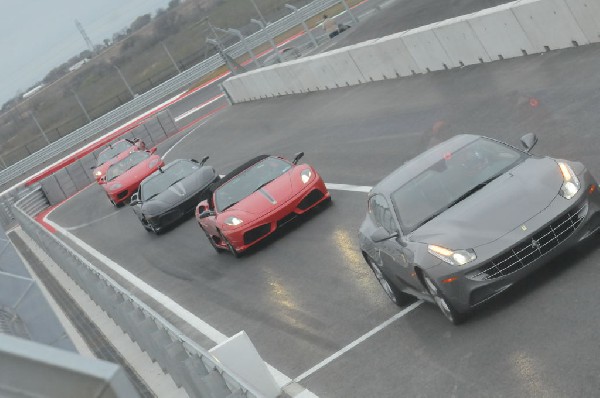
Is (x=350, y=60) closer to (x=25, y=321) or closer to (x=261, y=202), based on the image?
(x=261, y=202)

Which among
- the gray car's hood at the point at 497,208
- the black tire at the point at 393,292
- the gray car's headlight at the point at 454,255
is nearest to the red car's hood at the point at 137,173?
the black tire at the point at 393,292

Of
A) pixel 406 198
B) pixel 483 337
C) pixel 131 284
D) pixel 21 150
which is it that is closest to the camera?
pixel 483 337

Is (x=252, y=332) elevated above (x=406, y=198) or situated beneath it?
situated beneath

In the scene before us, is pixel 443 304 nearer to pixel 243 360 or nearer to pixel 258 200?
pixel 243 360

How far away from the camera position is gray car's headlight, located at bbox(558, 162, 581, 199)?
9.65 metres

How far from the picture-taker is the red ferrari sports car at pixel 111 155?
130 ft

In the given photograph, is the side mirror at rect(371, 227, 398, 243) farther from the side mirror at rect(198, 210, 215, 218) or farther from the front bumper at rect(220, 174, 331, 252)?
the side mirror at rect(198, 210, 215, 218)

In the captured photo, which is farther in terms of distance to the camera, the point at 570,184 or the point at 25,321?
the point at 570,184

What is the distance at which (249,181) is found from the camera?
1859cm

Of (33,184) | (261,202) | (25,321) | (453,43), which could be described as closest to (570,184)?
(25,321)

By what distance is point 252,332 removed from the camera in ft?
43.8

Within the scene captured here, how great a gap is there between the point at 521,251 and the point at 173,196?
1577 cm

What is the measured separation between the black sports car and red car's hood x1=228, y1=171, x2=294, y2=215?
223 inches

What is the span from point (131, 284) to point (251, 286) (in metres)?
5.04
